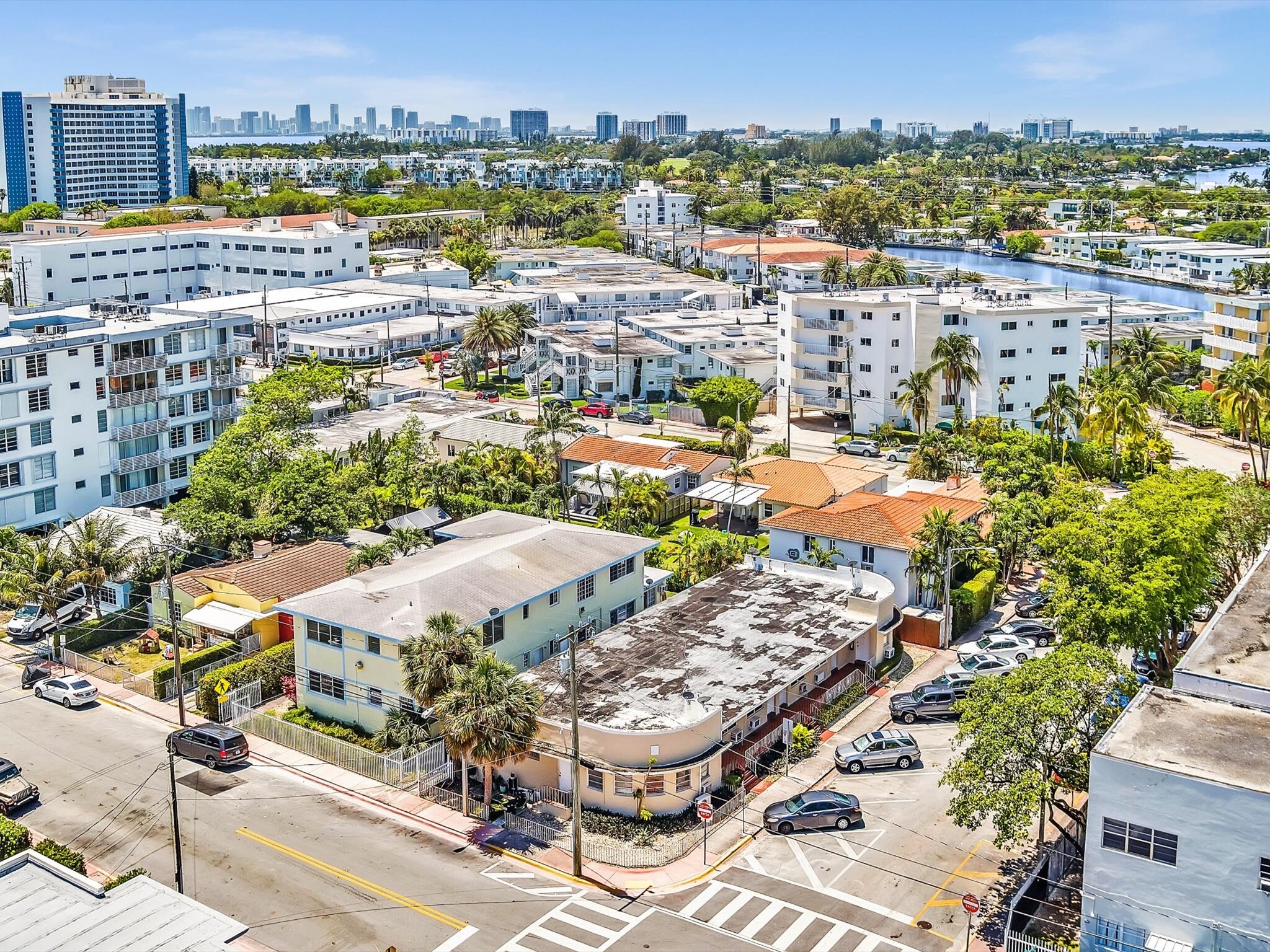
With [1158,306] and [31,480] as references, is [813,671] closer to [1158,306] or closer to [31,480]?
[31,480]

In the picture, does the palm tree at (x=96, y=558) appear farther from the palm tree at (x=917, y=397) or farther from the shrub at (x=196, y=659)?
the palm tree at (x=917, y=397)

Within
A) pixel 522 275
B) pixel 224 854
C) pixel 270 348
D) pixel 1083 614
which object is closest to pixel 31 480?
pixel 224 854

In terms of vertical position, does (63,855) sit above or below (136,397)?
below

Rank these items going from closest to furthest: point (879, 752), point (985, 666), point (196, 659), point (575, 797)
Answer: point (575, 797) < point (879, 752) < point (196, 659) < point (985, 666)

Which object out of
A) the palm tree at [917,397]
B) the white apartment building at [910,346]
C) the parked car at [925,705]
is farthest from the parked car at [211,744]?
the white apartment building at [910,346]

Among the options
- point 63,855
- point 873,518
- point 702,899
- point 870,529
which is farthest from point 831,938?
point 873,518

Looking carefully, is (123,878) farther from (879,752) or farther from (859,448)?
(859,448)
